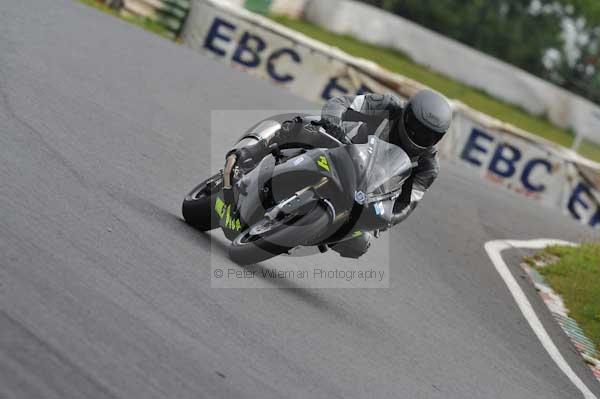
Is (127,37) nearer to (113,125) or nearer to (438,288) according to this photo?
(113,125)

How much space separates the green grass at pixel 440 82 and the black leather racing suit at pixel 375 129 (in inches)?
886

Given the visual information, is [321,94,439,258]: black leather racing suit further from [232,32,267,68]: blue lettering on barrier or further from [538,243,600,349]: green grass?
[232,32,267,68]: blue lettering on barrier

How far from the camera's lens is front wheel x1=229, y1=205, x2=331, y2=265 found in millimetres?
7570

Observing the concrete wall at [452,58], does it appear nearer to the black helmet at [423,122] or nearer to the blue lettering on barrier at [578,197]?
the blue lettering on barrier at [578,197]

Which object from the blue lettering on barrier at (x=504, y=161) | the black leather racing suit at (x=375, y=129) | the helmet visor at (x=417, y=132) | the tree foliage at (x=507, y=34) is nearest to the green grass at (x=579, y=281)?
the black leather racing suit at (x=375, y=129)

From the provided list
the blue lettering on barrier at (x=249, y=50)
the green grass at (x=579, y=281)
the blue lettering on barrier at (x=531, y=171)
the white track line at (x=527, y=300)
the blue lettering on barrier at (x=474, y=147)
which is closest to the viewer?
the white track line at (x=527, y=300)

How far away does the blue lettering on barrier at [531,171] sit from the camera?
68.6ft

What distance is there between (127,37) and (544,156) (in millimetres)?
7260

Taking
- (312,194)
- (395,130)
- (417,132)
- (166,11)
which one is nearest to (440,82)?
(166,11)

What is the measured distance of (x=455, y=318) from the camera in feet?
31.7

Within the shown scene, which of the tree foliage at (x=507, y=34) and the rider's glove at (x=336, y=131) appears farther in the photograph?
the tree foliage at (x=507, y=34)

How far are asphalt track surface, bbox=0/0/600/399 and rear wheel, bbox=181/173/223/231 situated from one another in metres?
0.10

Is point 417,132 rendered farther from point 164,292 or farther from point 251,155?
point 164,292

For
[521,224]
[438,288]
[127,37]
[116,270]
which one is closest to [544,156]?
[521,224]
